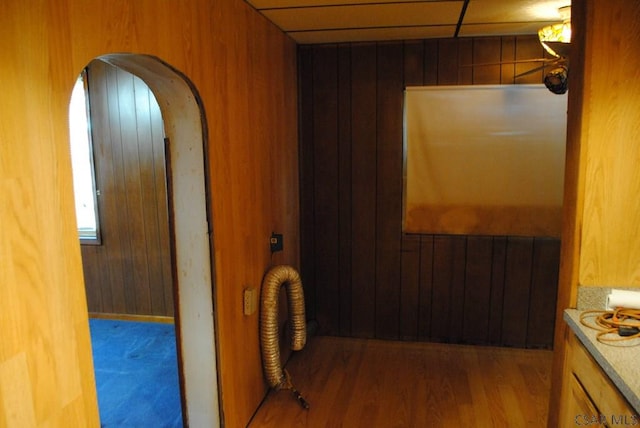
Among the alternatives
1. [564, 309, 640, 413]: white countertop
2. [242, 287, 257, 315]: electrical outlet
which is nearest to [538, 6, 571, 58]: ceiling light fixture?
[564, 309, 640, 413]: white countertop

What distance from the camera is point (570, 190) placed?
175 centimetres

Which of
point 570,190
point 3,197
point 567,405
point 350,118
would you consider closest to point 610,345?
point 567,405

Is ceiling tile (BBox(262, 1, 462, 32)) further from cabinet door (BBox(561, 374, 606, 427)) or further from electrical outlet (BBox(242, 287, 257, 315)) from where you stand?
cabinet door (BBox(561, 374, 606, 427))

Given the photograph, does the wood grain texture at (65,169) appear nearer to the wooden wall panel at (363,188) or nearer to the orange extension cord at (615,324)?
the wooden wall panel at (363,188)

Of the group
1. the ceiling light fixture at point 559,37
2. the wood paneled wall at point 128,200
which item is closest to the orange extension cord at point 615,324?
the ceiling light fixture at point 559,37

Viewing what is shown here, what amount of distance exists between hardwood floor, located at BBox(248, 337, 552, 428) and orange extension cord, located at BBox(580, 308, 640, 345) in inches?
45.4

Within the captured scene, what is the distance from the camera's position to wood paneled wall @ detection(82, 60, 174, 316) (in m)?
3.67

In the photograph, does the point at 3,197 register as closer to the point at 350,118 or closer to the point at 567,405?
the point at 567,405

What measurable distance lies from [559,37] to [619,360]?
1734 mm

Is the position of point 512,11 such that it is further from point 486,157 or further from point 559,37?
point 486,157

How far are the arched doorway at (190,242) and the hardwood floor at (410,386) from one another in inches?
21.1

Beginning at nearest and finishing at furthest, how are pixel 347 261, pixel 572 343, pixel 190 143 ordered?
pixel 572 343 < pixel 190 143 < pixel 347 261

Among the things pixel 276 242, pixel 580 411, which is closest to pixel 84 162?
pixel 276 242

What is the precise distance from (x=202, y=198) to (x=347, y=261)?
1763mm
